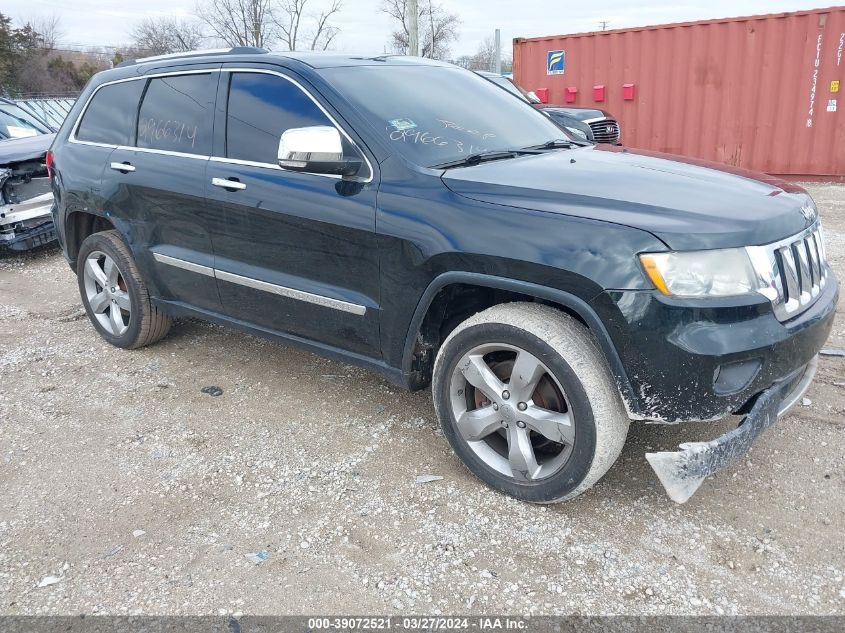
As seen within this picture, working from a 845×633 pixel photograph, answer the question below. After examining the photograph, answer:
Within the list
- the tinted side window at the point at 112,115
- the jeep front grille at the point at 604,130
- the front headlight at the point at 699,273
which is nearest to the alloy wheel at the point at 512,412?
the front headlight at the point at 699,273

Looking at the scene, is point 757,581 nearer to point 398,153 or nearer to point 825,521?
point 825,521

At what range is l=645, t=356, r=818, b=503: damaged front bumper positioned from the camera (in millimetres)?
2430

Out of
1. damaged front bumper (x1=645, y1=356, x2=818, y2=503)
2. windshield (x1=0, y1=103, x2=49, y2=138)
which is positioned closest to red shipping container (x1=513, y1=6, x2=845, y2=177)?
windshield (x1=0, y1=103, x2=49, y2=138)

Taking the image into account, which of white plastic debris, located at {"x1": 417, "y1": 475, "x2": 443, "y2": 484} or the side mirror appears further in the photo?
white plastic debris, located at {"x1": 417, "y1": 475, "x2": 443, "y2": 484}

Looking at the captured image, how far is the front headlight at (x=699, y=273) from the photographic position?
2348 millimetres

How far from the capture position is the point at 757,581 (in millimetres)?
2402

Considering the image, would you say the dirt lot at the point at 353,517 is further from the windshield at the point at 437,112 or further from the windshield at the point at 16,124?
the windshield at the point at 16,124

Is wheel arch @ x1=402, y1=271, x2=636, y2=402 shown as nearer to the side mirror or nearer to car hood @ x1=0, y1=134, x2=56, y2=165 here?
the side mirror

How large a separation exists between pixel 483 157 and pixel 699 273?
1207mm

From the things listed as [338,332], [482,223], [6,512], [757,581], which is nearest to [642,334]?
[482,223]

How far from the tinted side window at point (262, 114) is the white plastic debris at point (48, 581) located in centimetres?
199

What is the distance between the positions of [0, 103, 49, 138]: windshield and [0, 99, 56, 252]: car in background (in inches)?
20.1

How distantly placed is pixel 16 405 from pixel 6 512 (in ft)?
3.90

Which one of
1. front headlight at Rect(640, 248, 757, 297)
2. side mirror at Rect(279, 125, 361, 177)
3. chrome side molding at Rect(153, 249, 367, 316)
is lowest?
chrome side molding at Rect(153, 249, 367, 316)
